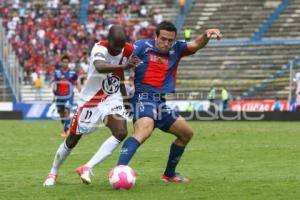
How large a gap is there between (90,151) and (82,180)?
672 centimetres

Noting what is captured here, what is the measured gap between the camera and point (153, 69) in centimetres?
1177

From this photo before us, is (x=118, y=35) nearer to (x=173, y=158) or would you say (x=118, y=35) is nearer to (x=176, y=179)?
(x=173, y=158)

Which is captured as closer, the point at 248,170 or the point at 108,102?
the point at 108,102

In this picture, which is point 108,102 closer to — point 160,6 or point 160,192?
point 160,192

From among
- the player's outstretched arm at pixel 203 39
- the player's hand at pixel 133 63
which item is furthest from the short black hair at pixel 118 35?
the player's outstretched arm at pixel 203 39

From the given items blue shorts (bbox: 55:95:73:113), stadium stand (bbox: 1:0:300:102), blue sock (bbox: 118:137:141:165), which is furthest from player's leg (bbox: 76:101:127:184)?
stadium stand (bbox: 1:0:300:102)

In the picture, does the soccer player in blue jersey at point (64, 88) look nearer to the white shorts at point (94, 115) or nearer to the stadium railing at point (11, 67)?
the white shorts at point (94, 115)

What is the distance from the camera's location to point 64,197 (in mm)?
10047

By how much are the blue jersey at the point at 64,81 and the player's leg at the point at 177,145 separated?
1480cm

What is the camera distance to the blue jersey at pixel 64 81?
87.4 ft

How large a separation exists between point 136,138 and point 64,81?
16083 millimetres

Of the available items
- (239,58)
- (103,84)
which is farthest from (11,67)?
(103,84)

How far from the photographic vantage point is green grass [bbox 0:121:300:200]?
10.3 m

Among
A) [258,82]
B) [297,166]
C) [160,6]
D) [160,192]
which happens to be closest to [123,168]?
[160,192]
